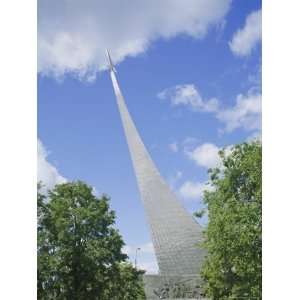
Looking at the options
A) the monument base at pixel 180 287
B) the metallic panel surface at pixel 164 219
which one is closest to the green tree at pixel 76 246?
the monument base at pixel 180 287

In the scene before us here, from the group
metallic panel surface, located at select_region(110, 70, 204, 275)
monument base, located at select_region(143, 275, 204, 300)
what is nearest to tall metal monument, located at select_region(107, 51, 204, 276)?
metallic panel surface, located at select_region(110, 70, 204, 275)

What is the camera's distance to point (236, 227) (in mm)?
11781

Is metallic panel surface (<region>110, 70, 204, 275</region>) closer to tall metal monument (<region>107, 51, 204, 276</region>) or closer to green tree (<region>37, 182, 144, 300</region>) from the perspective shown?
tall metal monument (<region>107, 51, 204, 276</region>)

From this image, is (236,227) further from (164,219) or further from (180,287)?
(164,219)

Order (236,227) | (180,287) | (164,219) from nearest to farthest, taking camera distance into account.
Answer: (236,227), (180,287), (164,219)

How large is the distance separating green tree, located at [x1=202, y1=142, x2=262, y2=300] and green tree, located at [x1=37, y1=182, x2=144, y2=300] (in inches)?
99.9

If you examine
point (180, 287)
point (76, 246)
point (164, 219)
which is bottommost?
point (180, 287)

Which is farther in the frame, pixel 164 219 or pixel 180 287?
pixel 164 219

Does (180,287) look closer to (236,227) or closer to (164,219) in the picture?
(164,219)

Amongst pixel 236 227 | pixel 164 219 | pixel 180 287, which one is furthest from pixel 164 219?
pixel 236 227

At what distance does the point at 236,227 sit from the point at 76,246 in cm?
458

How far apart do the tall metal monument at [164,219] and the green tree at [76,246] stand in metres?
3.30

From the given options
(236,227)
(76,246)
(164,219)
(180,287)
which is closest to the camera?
(236,227)

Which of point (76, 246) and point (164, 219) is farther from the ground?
point (164, 219)
